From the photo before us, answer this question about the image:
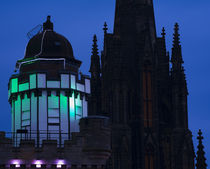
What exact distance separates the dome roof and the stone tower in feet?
123

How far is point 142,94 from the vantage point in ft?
285

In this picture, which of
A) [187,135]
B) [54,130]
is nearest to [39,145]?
[54,130]

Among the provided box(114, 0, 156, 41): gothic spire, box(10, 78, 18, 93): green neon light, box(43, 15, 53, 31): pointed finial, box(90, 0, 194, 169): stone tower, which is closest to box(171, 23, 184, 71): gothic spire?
box(90, 0, 194, 169): stone tower

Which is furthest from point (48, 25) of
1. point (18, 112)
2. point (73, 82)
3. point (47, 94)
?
point (18, 112)

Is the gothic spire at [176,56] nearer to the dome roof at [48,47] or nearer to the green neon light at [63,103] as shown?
the dome roof at [48,47]

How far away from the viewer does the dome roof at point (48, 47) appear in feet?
148

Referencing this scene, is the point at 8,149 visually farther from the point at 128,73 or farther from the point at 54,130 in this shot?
the point at 128,73

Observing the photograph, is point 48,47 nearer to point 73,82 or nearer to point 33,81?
point 33,81

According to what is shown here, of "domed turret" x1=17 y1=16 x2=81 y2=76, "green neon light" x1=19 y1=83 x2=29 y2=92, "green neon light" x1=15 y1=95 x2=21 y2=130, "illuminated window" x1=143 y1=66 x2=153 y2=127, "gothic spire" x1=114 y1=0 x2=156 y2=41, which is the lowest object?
"green neon light" x1=15 y1=95 x2=21 y2=130

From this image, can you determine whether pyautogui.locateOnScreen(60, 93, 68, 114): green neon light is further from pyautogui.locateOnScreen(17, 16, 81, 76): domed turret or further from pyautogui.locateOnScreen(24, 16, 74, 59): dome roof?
pyautogui.locateOnScreen(24, 16, 74, 59): dome roof

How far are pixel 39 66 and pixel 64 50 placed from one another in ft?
5.06

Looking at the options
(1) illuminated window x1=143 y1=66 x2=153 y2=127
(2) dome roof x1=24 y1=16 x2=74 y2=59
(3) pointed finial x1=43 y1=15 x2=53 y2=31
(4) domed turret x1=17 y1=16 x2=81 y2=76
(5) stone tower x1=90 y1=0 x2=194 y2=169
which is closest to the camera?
(4) domed turret x1=17 y1=16 x2=81 y2=76

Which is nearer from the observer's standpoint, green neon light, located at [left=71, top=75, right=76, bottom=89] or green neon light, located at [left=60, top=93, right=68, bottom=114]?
green neon light, located at [left=60, top=93, right=68, bottom=114]

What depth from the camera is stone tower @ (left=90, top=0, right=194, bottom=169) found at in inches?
3337
